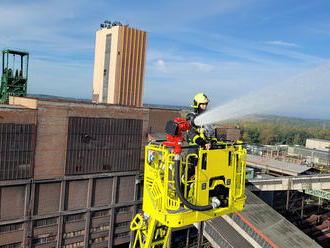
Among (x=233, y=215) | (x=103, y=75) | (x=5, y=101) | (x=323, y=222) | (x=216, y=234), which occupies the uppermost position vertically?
(x=103, y=75)

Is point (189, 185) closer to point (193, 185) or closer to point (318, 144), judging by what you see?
point (193, 185)

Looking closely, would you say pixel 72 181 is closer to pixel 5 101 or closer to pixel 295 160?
pixel 5 101

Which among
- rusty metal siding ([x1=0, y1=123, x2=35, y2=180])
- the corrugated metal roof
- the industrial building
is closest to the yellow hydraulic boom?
rusty metal siding ([x1=0, y1=123, x2=35, y2=180])

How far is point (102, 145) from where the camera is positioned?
97.0 ft

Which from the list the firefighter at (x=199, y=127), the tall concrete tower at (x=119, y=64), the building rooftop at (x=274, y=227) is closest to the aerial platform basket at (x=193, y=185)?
the firefighter at (x=199, y=127)

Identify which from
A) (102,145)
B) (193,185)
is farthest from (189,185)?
(102,145)

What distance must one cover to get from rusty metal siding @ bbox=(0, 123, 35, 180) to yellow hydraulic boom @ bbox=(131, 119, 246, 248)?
17.9 m

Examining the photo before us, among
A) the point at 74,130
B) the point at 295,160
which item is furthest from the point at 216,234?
the point at 295,160

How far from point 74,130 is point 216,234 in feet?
58.2

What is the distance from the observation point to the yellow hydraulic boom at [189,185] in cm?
948

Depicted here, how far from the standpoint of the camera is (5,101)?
35.1 metres

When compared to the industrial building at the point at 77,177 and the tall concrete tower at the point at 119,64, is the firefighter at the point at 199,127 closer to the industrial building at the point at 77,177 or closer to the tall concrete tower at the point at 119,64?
the industrial building at the point at 77,177

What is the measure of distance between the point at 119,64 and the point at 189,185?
36305 mm

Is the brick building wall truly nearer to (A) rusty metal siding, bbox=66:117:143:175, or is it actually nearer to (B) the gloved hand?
(A) rusty metal siding, bbox=66:117:143:175
